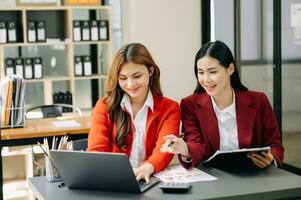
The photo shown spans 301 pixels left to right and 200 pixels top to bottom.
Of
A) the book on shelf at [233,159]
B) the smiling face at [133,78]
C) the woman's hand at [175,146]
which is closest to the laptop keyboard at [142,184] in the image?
the woman's hand at [175,146]

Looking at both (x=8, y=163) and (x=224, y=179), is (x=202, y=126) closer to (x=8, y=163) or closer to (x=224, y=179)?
(x=224, y=179)

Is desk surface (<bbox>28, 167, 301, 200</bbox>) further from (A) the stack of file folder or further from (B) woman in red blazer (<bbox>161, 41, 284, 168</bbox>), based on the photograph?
(A) the stack of file folder

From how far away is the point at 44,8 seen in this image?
582cm

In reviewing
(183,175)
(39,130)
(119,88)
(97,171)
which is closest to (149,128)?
(119,88)

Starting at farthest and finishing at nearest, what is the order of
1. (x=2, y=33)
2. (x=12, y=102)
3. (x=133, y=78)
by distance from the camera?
1. (x=2, y=33)
2. (x=12, y=102)
3. (x=133, y=78)

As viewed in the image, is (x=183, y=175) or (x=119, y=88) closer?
(x=183, y=175)

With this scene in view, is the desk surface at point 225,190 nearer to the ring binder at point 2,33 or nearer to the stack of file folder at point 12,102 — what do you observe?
the stack of file folder at point 12,102

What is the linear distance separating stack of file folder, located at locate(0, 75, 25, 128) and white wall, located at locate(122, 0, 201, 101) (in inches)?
98.2

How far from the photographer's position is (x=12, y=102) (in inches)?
151

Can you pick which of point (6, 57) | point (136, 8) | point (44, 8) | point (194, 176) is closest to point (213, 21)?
point (136, 8)

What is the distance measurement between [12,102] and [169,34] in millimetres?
2815

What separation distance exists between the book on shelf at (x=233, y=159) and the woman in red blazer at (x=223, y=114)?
0.11 m

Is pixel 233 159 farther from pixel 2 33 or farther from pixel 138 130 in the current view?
pixel 2 33

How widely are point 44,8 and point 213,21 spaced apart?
74.7 inches
